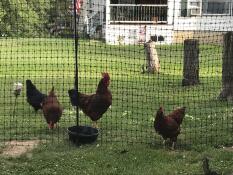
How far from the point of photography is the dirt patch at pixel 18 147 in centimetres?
669

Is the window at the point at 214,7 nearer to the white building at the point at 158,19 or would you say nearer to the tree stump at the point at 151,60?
the white building at the point at 158,19

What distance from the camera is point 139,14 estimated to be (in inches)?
1118

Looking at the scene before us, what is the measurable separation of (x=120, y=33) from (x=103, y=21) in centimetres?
228

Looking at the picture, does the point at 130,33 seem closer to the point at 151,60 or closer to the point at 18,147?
the point at 151,60

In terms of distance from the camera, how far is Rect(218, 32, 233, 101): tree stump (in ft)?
33.3

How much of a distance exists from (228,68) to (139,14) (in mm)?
18633

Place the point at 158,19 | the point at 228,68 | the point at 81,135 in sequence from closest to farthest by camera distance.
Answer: the point at 81,135, the point at 228,68, the point at 158,19

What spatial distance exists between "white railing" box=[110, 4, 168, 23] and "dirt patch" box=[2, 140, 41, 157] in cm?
2080

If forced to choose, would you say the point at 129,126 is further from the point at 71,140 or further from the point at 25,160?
the point at 25,160

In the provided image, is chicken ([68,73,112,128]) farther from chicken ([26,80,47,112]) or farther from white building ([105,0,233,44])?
white building ([105,0,233,44])

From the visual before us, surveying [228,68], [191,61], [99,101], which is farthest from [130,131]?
[191,61]

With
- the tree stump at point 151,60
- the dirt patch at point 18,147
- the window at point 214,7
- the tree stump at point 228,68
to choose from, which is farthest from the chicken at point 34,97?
the window at point 214,7

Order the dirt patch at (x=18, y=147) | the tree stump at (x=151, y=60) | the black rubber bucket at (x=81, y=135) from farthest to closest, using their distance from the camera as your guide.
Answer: the tree stump at (x=151, y=60) < the black rubber bucket at (x=81, y=135) < the dirt patch at (x=18, y=147)

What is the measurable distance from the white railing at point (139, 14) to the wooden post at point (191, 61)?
592 inches
